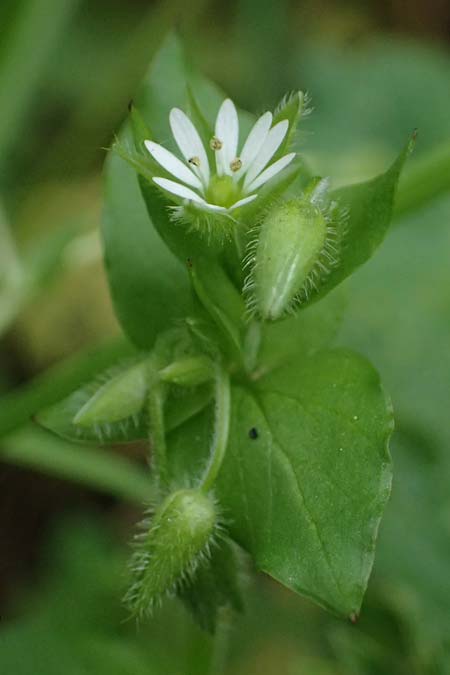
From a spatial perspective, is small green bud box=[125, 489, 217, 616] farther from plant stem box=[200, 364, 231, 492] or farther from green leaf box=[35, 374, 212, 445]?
green leaf box=[35, 374, 212, 445]

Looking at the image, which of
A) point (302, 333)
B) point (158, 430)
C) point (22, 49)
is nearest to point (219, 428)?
point (158, 430)

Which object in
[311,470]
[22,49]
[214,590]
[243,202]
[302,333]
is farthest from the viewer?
[22,49]

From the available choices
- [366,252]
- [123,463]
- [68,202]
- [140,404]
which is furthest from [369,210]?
[68,202]

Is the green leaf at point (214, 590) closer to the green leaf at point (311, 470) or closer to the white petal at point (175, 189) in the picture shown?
the green leaf at point (311, 470)

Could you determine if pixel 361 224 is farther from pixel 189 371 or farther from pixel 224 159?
pixel 189 371

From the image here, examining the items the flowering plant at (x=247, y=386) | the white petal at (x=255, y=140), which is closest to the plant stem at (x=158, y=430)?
the flowering plant at (x=247, y=386)

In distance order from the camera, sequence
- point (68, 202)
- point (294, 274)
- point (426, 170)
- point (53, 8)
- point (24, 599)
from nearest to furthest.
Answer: point (294, 274), point (426, 170), point (24, 599), point (53, 8), point (68, 202)

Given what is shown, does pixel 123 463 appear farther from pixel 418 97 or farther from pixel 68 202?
pixel 418 97
